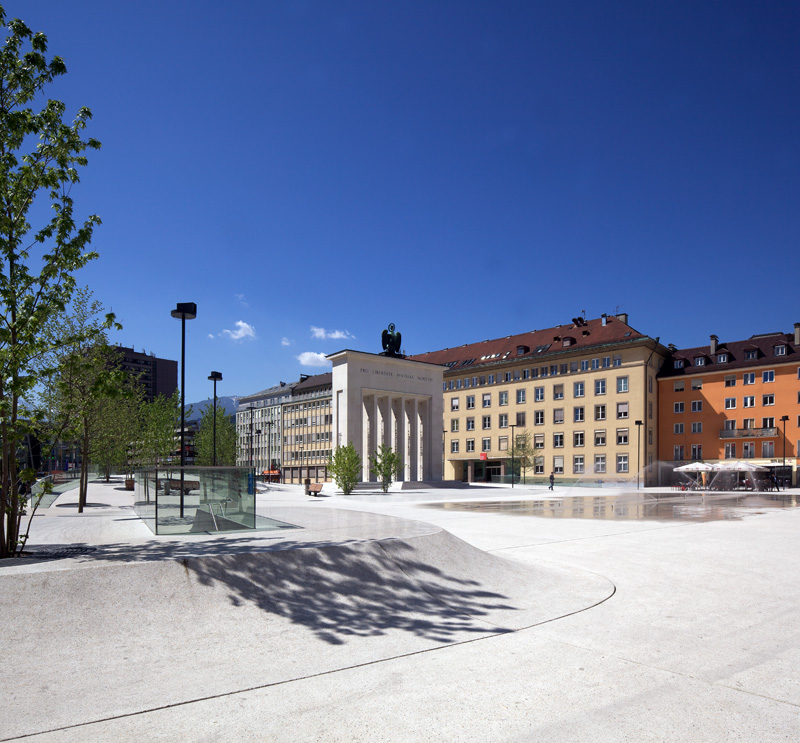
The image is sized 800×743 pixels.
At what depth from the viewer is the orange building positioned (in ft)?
208

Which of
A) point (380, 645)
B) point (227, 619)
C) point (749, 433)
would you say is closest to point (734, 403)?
point (749, 433)

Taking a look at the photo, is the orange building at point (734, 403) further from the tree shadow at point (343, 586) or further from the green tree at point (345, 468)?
the tree shadow at point (343, 586)

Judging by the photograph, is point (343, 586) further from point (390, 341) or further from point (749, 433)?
point (749, 433)

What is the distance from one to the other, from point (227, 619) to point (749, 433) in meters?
71.1

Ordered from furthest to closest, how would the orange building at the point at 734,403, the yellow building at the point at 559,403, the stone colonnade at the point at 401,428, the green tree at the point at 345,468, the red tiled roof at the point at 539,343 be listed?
the red tiled roof at the point at 539,343 → the yellow building at the point at 559,403 → the orange building at the point at 734,403 → the stone colonnade at the point at 401,428 → the green tree at the point at 345,468

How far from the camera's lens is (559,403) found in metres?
76.7

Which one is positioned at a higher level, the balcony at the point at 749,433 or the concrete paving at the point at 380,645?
the concrete paving at the point at 380,645

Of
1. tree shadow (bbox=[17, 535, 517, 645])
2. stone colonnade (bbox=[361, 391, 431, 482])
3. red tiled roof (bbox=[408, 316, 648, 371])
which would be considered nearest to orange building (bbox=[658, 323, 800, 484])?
red tiled roof (bbox=[408, 316, 648, 371])

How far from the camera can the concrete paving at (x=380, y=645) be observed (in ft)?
14.8

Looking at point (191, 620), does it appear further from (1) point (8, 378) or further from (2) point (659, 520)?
(2) point (659, 520)

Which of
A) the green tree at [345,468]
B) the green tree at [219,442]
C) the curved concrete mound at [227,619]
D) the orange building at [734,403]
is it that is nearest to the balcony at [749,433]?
the orange building at [734,403]

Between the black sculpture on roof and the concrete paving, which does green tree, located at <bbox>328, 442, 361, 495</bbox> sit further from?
the concrete paving

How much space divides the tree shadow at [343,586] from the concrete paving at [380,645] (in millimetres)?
31

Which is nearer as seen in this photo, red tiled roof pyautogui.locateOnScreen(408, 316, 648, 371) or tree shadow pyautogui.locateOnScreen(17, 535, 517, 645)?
tree shadow pyautogui.locateOnScreen(17, 535, 517, 645)
